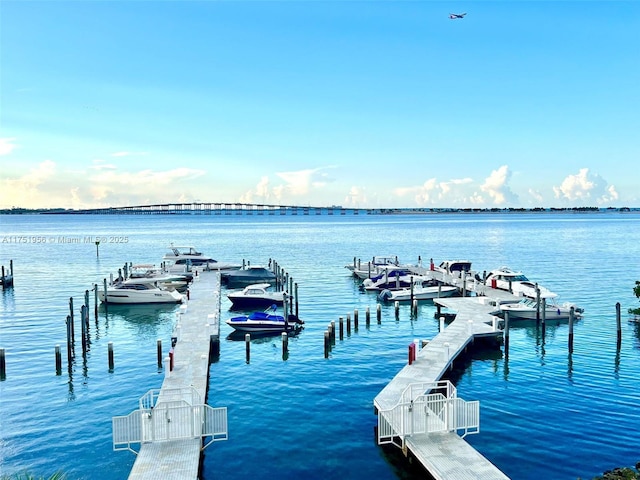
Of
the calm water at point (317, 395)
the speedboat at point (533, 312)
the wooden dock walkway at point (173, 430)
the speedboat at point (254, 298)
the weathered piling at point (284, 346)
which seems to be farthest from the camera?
the speedboat at point (254, 298)

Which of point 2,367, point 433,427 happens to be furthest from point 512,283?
point 2,367

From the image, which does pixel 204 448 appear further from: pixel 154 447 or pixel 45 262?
pixel 45 262

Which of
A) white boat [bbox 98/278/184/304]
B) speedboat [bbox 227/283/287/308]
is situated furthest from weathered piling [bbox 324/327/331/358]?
white boat [bbox 98/278/184/304]

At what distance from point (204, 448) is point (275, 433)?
344 centimetres

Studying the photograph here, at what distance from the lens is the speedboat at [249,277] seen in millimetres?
64125

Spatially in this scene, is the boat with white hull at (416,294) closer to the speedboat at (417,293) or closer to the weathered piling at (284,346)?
the speedboat at (417,293)

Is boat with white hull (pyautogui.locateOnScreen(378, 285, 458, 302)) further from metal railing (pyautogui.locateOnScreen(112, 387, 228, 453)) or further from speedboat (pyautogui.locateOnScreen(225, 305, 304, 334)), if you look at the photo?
metal railing (pyautogui.locateOnScreen(112, 387, 228, 453))

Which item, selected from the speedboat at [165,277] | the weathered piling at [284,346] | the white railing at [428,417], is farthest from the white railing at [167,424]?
the speedboat at [165,277]

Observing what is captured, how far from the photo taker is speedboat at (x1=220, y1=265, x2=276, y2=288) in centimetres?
6412

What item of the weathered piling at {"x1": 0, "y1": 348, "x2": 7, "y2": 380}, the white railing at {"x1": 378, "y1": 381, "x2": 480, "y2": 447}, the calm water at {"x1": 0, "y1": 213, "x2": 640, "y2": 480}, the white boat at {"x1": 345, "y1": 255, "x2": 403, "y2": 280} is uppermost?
the white boat at {"x1": 345, "y1": 255, "x2": 403, "y2": 280}

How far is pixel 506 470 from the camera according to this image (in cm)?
1950

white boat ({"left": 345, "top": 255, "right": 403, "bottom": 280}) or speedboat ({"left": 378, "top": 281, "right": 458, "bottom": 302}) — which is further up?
white boat ({"left": 345, "top": 255, "right": 403, "bottom": 280})

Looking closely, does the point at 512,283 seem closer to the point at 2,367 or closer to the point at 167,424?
the point at 167,424

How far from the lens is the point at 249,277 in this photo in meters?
64.2
